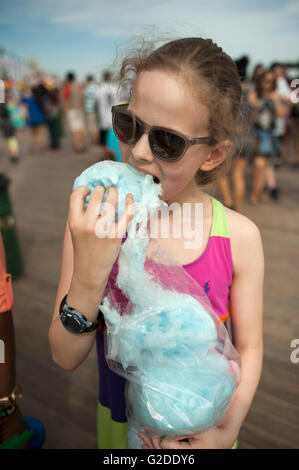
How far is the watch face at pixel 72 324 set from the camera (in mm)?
876

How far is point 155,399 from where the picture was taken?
0.86 metres

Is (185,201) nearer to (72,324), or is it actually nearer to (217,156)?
(217,156)

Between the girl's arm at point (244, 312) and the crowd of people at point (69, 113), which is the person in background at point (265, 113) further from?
the girl's arm at point (244, 312)

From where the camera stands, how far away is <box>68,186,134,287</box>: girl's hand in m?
0.81

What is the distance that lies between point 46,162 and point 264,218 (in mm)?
6313

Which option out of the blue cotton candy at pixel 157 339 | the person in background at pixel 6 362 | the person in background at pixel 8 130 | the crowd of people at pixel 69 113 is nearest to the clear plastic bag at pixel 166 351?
the blue cotton candy at pixel 157 339

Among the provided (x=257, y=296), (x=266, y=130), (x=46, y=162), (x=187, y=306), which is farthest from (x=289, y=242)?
(x=46, y=162)

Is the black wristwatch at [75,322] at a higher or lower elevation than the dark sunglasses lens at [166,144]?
lower

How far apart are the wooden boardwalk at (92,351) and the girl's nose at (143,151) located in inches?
72.7

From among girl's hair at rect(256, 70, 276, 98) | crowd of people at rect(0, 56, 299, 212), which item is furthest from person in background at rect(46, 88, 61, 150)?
girl's hair at rect(256, 70, 276, 98)

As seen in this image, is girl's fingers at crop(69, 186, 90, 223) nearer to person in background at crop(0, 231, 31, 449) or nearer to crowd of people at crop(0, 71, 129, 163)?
person in background at crop(0, 231, 31, 449)

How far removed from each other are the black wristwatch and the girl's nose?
410 mm

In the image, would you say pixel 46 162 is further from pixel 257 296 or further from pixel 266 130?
pixel 257 296

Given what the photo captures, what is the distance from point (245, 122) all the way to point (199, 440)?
932 mm
